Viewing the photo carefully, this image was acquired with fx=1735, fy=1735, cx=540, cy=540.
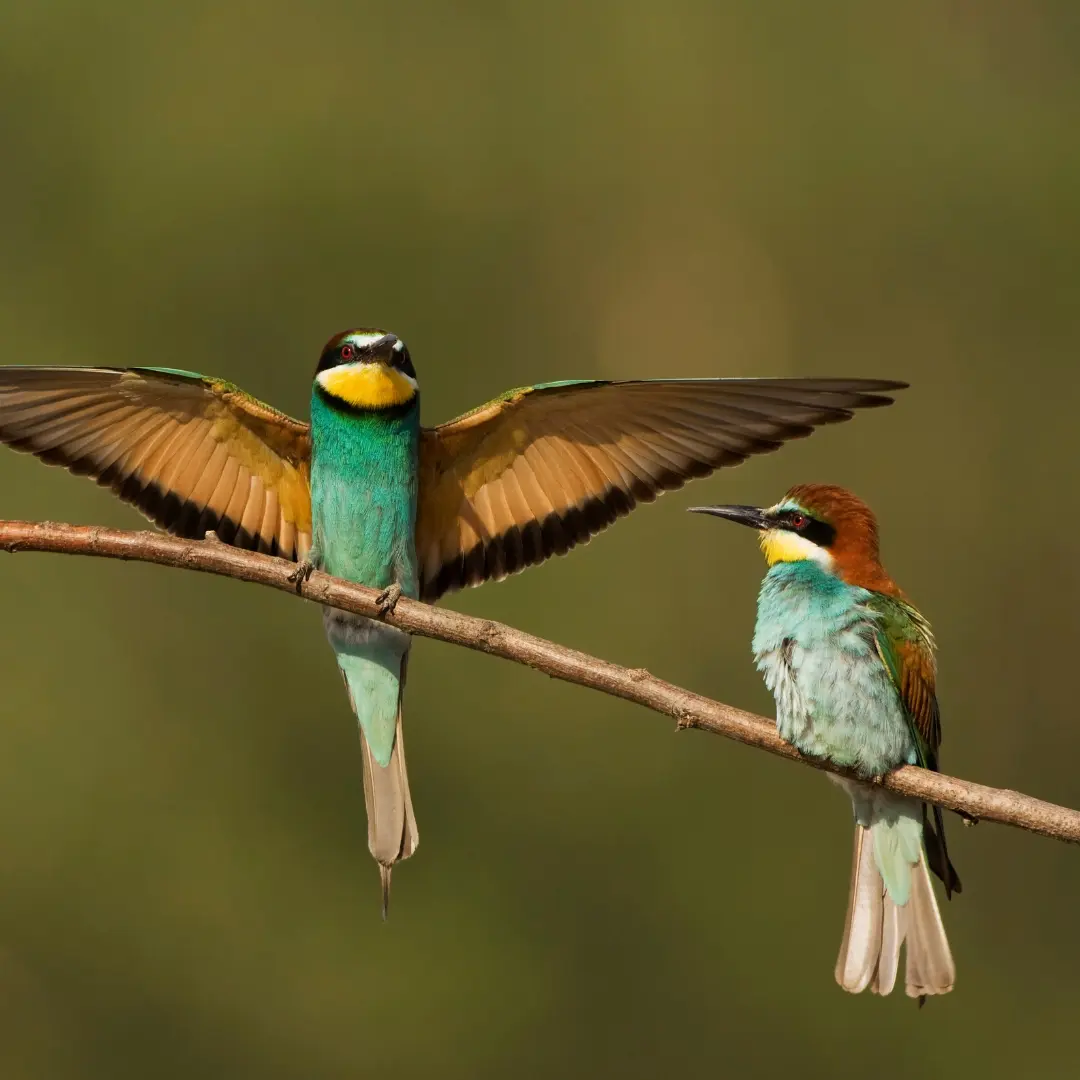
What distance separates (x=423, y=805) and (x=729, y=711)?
19.7 feet

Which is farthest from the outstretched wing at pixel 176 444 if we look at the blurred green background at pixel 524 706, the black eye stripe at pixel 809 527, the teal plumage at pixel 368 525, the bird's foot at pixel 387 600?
the blurred green background at pixel 524 706

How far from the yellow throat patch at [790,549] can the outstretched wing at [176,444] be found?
943 mm

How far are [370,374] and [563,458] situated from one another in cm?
41

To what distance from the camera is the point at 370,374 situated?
3377 millimetres

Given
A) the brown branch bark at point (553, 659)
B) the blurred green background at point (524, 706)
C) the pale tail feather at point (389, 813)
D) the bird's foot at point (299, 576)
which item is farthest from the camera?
the blurred green background at point (524, 706)

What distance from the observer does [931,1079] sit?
25.2 ft

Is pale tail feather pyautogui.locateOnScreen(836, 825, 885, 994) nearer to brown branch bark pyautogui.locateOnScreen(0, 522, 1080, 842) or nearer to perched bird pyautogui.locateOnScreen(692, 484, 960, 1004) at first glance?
perched bird pyautogui.locateOnScreen(692, 484, 960, 1004)

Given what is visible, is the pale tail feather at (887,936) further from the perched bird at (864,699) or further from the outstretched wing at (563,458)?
the outstretched wing at (563,458)

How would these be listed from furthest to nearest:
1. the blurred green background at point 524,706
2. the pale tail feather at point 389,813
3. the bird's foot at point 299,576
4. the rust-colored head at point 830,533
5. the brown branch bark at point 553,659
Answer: the blurred green background at point 524,706 → the pale tail feather at point 389,813 → the rust-colored head at point 830,533 → the bird's foot at point 299,576 → the brown branch bark at point 553,659

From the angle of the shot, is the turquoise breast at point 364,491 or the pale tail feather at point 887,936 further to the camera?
the turquoise breast at point 364,491

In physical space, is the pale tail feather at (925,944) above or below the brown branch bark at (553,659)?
below

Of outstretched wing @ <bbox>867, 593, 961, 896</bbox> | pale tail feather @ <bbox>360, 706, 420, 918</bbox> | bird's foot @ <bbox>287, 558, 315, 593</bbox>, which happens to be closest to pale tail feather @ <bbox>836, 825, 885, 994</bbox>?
outstretched wing @ <bbox>867, 593, 961, 896</bbox>

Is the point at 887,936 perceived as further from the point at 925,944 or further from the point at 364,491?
the point at 364,491

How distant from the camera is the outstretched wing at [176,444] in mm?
3164
